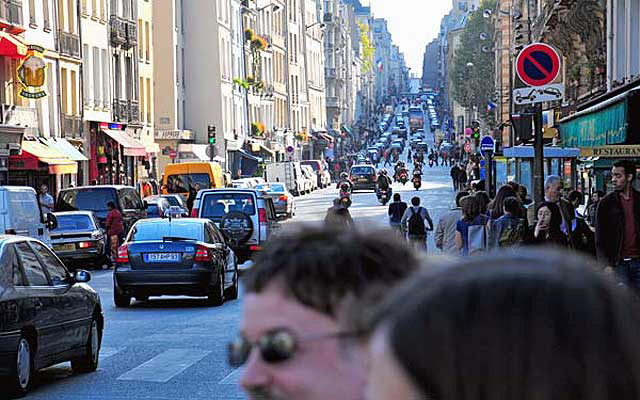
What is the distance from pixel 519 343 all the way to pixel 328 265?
0.73 meters

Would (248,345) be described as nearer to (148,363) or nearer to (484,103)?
(148,363)

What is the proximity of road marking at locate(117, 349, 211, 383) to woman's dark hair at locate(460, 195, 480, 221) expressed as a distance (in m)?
3.32

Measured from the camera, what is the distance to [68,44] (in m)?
52.4

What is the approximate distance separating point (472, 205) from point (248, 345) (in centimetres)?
1438

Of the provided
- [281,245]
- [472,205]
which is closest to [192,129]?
[472,205]

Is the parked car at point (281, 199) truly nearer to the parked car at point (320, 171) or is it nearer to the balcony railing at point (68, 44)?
the balcony railing at point (68, 44)

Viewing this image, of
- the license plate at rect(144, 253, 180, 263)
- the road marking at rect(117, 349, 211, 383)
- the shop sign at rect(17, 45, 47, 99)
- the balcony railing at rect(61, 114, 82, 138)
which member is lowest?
the road marking at rect(117, 349, 211, 383)

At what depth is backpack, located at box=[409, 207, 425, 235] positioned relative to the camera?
26.5 m

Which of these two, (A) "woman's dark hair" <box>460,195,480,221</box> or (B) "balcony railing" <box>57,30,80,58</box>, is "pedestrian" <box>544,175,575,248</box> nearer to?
(A) "woman's dark hair" <box>460,195,480,221</box>

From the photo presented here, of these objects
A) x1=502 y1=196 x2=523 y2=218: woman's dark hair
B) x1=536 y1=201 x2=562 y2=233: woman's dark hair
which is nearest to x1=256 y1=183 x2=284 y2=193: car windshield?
x1=502 y1=196 x2=523 y2=218: woman's dark hair

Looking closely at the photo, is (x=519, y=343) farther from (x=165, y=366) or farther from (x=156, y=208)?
(x=156, y=208)

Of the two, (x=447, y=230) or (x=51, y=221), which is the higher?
(x=447, y=230)

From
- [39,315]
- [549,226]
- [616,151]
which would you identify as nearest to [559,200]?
[549,226]

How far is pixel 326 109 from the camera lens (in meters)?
147
